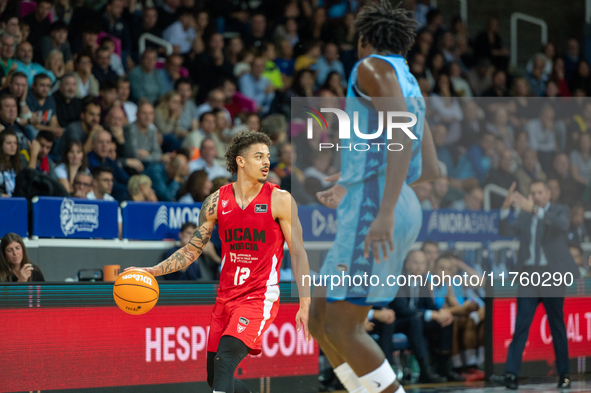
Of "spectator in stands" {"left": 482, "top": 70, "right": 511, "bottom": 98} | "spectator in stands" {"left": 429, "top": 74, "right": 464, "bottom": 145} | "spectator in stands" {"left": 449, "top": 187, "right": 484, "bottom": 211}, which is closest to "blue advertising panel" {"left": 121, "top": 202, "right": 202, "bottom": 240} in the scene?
"spectator in stands" {"left": 449, "top": 187, "right": 484, "bottom": 211}

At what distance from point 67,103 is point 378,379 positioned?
6784mm

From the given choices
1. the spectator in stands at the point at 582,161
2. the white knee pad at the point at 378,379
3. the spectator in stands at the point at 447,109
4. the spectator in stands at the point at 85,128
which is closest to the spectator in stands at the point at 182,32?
the spectator in stands at the point at 85,128

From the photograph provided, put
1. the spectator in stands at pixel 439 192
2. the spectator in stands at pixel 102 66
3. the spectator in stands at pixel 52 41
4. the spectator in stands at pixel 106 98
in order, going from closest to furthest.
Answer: the spectator in stands at pixel 106 98 < the spectator in stands at pixel 52 41 < the spectator in stands at pixel 102 66 < the spectator in stands at pixel 439 192

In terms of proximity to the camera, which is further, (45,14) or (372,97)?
(45,14)

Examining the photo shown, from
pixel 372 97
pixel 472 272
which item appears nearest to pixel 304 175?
pixel 472 272

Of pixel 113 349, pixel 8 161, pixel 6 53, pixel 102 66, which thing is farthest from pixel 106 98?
pixel 113 349

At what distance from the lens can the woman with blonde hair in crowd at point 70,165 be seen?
8.56 m

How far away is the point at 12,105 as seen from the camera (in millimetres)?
8555

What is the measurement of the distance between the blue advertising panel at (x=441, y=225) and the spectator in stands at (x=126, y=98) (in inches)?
118

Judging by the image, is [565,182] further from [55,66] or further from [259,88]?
[55,66]

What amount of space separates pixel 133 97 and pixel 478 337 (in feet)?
18.9

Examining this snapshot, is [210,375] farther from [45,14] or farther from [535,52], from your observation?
[535,52]

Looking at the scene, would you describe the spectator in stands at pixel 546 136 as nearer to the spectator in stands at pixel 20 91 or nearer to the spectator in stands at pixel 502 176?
the spectator in stands at pixel 502 176

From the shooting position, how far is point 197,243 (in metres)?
5.20
